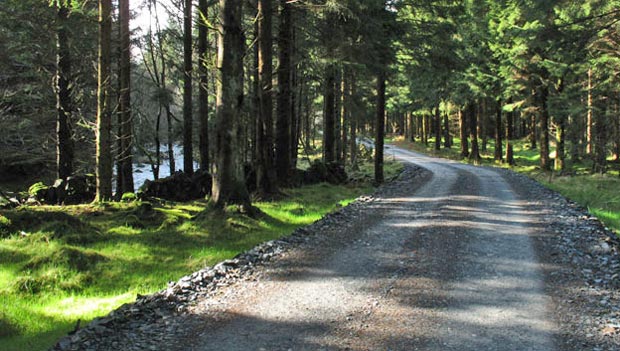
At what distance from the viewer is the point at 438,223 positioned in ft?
36.9

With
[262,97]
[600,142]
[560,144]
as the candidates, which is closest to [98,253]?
[262,97]

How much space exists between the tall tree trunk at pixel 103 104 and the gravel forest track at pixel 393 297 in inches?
276

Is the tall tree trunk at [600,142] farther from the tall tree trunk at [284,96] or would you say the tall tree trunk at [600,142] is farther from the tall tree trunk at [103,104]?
the tall tree trunk at [103,104]

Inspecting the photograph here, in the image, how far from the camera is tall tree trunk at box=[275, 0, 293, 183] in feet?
55.1

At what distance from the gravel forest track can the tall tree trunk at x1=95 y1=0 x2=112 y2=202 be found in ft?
23.0

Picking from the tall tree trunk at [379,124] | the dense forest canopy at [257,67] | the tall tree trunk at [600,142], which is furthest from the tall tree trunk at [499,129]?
the tall tree trunk at [379,124]

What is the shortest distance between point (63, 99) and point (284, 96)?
7.65 meters

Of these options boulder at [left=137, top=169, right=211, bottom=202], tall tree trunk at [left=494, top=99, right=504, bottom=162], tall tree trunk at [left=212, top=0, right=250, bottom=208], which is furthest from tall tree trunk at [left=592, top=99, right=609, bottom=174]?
tall tree trunk at [left=212, top=0, right=250, bottom=208]

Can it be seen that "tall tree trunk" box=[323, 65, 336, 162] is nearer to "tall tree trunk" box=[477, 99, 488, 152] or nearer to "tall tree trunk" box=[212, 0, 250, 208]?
"tall tree trunk" box=[212, 0, 250, 208]

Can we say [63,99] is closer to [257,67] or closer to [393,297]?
[257,67]

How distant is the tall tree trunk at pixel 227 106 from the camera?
11148 mm

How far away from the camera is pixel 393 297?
620 centimetres

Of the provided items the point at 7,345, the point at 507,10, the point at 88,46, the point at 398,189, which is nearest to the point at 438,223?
the point at 398,189

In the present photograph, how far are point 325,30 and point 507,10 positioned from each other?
1550 cm
